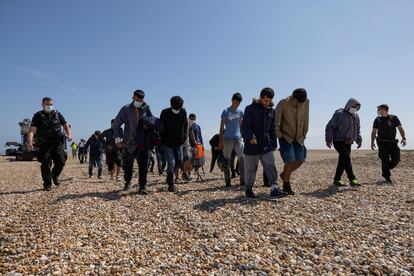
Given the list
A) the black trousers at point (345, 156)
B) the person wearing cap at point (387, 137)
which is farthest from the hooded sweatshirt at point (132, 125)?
the person wearing cap at point (387, 137)

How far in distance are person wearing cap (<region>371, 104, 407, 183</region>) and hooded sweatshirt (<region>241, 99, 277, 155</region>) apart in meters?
4.84

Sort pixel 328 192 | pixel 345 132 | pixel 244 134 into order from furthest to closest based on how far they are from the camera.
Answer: pixel 345 132 → pixel 328 192 → pixel 244 134

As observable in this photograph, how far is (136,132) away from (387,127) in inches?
286

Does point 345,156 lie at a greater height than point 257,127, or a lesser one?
lesser

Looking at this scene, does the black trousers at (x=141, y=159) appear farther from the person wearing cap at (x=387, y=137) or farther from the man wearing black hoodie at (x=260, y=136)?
the person wearing cap at (x=387, y=137)

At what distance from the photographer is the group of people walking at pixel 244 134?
21.7 ft

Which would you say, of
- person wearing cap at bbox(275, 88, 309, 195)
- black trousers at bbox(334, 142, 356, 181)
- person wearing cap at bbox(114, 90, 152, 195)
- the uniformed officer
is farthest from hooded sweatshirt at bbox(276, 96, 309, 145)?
the uniformed officer

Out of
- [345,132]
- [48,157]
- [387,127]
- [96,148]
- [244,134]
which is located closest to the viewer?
[244,134]

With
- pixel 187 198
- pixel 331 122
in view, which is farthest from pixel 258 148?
pixel 331 122

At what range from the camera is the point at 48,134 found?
8070 mm

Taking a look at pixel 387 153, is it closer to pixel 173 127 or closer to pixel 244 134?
pixel 244 134

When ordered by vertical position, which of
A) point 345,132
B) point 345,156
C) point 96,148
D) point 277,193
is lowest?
point 277,193

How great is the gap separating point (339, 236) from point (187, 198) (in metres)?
3.40

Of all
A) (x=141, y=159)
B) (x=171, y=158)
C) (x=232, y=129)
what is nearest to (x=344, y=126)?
(x=232, y=129)
